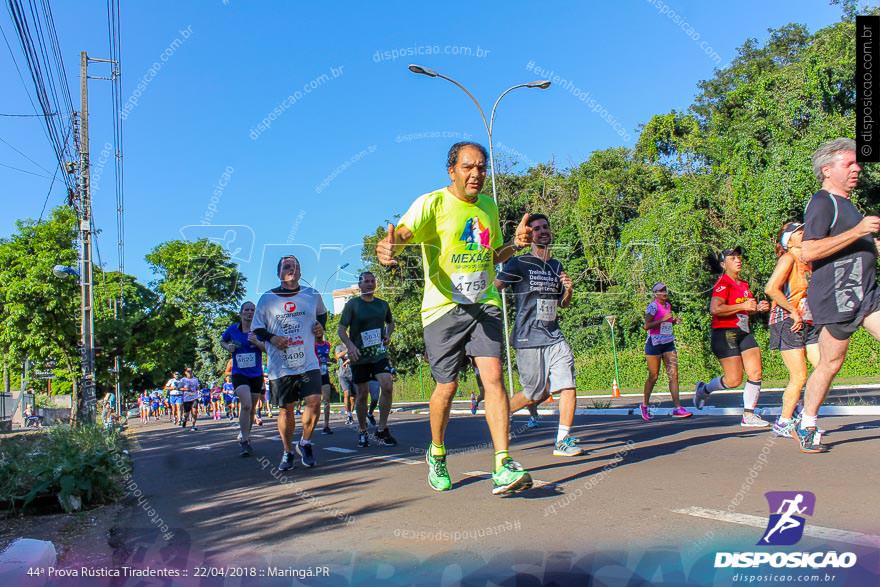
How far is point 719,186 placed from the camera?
2861 cm

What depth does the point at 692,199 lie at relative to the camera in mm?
28375

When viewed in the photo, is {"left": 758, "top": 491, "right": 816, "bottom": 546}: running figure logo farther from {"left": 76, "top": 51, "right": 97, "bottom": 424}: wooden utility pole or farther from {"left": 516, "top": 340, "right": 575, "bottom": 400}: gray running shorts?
{"left": 76, "top": 51, "right": 97, "bottom": 424}: wooden utility pole

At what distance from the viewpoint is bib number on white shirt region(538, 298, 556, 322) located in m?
6.30

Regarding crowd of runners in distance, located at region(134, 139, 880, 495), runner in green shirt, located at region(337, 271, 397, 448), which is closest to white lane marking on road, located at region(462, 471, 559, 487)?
crowd of runners in distance, located at region(134, 139, 880, 495)

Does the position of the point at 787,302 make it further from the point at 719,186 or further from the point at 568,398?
the point at 719,186

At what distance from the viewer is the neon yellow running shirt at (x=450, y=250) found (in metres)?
4.66

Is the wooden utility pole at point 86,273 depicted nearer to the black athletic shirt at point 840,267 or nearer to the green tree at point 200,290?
the green tree at point 200,290

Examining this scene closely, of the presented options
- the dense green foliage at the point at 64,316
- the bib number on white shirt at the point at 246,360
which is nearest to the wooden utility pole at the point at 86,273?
the dense green foliage at the point at 64,316

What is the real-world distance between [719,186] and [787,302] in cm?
2387

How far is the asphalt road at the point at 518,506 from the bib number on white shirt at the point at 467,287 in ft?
4.16

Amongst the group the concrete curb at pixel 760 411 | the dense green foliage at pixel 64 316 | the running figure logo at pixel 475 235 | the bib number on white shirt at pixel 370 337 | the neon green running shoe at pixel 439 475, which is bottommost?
the concrete curb at pixel 760 411

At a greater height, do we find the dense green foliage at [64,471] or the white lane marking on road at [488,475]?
the dense green foliage at [64,471]

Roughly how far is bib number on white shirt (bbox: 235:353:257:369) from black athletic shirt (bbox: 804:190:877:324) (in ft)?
24.4

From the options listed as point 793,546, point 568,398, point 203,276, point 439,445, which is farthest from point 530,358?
point 203,276
